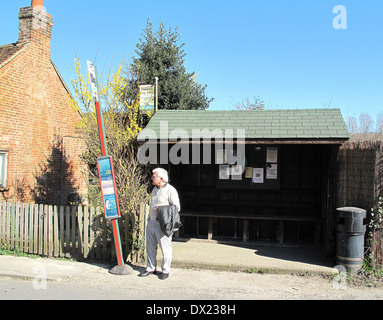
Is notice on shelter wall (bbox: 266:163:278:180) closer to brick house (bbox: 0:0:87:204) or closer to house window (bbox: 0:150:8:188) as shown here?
brick house (bbox: 0:0:87:204)

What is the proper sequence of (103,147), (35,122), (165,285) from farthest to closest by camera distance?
(35,122) → (103,147) → (165,285)

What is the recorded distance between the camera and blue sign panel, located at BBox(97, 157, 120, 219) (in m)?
5.85

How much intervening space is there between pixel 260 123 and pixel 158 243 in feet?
11.9

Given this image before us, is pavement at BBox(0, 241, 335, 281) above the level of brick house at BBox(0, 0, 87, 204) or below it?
below

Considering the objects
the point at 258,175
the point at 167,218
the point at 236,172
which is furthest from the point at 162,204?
the point at 258,175

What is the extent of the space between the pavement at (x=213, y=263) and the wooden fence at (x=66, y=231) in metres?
0.26

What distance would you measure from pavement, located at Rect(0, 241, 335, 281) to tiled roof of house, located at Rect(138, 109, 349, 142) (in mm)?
2422

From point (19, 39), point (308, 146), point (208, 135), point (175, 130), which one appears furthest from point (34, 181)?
point (308, 146)

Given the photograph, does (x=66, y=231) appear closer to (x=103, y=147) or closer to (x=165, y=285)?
(x=103, y=147)

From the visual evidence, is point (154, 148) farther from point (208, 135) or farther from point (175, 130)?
point (208, 135)

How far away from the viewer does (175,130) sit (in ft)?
25.1

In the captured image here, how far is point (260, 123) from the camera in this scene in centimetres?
767

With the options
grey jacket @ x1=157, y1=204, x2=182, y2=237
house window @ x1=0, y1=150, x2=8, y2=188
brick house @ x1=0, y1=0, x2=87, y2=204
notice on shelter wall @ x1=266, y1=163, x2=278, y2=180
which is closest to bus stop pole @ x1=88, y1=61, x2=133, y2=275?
grey jacket @ x1=157, y1=204, x2=182, y2=237
